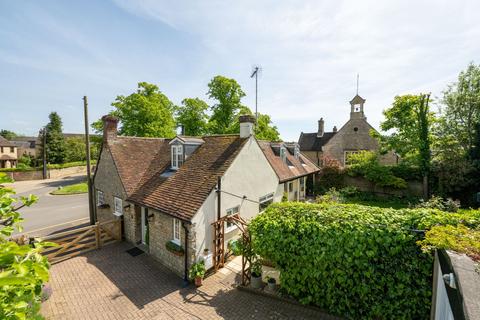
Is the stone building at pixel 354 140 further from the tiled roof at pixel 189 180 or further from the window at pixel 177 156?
the window at pixel 177 156

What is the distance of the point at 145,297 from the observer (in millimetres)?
8930

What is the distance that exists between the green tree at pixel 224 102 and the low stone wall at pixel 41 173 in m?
33.8

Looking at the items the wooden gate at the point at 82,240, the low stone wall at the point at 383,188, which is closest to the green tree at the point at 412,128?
the low stone wall at the point at 383,188

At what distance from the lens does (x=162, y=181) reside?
13.5 metres

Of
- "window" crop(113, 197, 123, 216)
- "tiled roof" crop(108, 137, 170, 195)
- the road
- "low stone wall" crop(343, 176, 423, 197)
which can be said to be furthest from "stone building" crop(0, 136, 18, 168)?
"low stone wall" crop(343, 176, 423, 197)

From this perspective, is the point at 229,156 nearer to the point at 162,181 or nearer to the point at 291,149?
the point at 162,181

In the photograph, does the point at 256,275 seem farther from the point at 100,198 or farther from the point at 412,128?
the point at 412,128

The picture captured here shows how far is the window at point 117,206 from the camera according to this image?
14590 millimetres

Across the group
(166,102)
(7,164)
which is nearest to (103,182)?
(166,102)

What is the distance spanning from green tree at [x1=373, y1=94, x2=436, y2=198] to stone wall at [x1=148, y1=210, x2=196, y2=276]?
2310 centimetres

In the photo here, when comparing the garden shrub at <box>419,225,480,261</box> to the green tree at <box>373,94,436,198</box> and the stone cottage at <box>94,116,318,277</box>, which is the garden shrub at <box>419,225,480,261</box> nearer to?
the stone cottage at <box>94,116,318,277</box>

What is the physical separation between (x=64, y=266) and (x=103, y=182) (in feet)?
20.2

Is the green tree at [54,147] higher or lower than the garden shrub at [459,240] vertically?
higher

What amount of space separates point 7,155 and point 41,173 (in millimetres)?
18134
